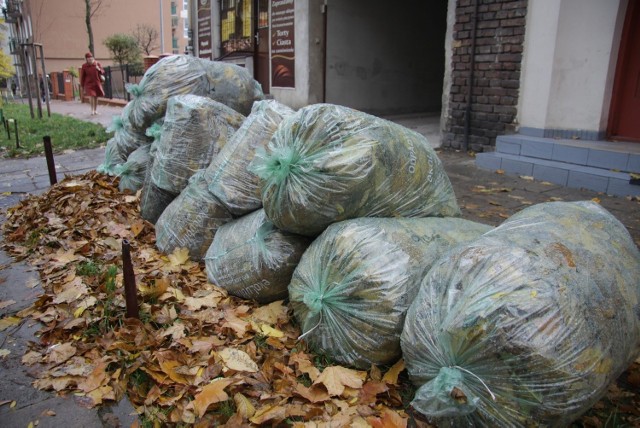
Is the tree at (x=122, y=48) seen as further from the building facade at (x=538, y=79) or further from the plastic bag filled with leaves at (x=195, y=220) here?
the plastic bag filled with leaves at (x=195, y=220)

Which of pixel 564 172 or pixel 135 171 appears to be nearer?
pixel 135 171

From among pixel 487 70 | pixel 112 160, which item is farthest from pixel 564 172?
pixel 112 160

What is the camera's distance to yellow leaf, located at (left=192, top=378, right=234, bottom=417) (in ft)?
5.91

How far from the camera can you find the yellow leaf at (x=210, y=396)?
1801 millimetres

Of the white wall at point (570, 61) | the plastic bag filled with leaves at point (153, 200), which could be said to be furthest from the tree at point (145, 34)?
the plastic bag filled with leaves at point (153, 200)

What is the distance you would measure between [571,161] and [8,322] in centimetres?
510

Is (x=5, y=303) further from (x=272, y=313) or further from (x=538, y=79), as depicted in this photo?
(x=538, y=79)

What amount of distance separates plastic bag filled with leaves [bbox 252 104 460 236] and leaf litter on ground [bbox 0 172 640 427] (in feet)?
1.97

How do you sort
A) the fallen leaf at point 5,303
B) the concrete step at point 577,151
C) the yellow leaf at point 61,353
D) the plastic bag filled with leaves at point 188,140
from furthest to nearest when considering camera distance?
the concrete step at point 577,151 → the plastic bag filled with leaves at point 188,140 → the fallen leaf at point 5,303 → the yellow leaf at point 61,353

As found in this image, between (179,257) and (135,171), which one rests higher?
(135,171)

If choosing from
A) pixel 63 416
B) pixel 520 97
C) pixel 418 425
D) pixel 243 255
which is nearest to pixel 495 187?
pixel 520 97

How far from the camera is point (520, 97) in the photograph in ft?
19.3

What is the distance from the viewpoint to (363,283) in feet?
6.19

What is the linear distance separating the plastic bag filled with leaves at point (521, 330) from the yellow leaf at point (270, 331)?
2.62ft
